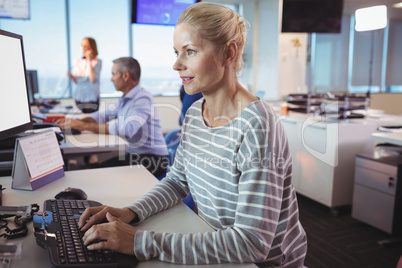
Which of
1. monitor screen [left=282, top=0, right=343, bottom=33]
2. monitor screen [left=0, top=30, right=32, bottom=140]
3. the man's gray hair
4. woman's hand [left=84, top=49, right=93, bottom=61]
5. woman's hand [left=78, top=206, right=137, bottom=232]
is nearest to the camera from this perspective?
woman's hand [left=78, top=206, right=137, bottom=232]

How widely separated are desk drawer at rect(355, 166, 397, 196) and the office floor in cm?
35

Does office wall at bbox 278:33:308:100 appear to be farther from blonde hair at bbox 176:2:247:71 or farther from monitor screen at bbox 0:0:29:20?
blonde hair at bbox 176:2:247:71

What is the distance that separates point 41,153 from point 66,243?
2.23 feet

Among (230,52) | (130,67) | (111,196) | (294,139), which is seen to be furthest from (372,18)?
(111,196)

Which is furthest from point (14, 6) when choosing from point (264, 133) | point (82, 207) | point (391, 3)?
point (391, 3)

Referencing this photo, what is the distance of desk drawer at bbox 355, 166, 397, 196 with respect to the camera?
255cm

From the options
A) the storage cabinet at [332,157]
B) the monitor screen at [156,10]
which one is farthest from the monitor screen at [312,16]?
the storage cabinet at [332,157]

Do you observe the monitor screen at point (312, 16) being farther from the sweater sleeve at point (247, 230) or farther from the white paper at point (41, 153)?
the sweater sleeve at point (247, 230)

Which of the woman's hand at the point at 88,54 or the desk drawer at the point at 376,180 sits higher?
the woman's hand at the point at 88,54

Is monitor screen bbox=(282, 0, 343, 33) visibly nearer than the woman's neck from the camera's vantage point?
No

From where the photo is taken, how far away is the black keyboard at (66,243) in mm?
750

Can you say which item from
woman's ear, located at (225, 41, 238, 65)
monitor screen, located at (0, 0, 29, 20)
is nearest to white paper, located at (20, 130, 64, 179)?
woman's ear, located at (225, 41, 238, 65)

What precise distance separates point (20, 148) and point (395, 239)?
8.24 ft

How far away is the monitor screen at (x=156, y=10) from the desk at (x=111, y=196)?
2521 mm
